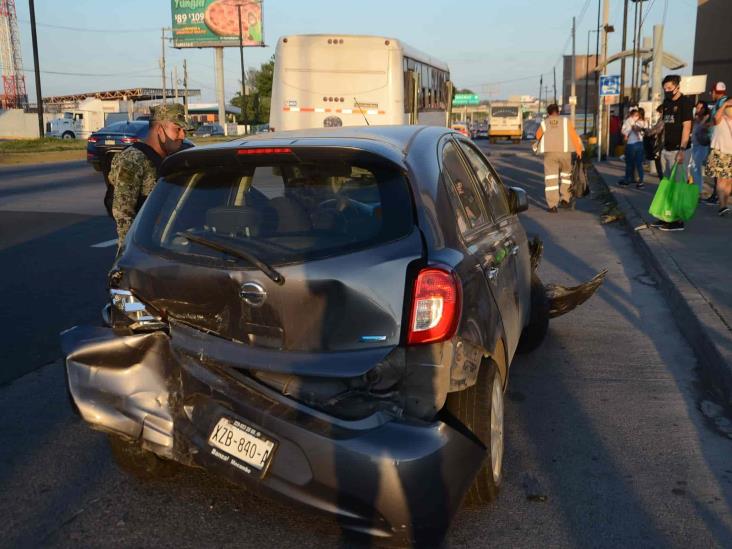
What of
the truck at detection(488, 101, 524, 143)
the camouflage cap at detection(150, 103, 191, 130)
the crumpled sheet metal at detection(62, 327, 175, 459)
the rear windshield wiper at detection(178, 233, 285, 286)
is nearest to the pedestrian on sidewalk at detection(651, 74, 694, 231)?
the camouflage cap at detection(150, 103, 191, 130)

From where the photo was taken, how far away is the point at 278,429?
10.4 ft

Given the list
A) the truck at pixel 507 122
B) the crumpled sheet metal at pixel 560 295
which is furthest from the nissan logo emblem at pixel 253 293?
the truck at pixel 507 122

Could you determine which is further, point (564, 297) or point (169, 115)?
point (564, 297)

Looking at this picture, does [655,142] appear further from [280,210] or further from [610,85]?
[280,210]

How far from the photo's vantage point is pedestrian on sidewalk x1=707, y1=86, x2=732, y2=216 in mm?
11867

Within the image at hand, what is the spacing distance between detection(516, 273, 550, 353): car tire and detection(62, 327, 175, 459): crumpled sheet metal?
3093 mm

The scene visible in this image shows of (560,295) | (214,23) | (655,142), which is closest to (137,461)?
(560,295)

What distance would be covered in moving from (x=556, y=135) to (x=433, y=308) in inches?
464

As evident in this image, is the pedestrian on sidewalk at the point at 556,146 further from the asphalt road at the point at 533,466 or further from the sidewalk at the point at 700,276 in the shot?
the asphalt road at the point at 533,466

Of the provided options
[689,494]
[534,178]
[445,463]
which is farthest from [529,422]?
[534,178]

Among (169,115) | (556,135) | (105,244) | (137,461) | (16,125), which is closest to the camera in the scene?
(137,461)

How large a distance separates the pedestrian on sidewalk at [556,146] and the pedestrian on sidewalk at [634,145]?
130 inches

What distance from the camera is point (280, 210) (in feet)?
12.3

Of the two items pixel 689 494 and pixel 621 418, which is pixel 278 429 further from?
pixel 621 418
